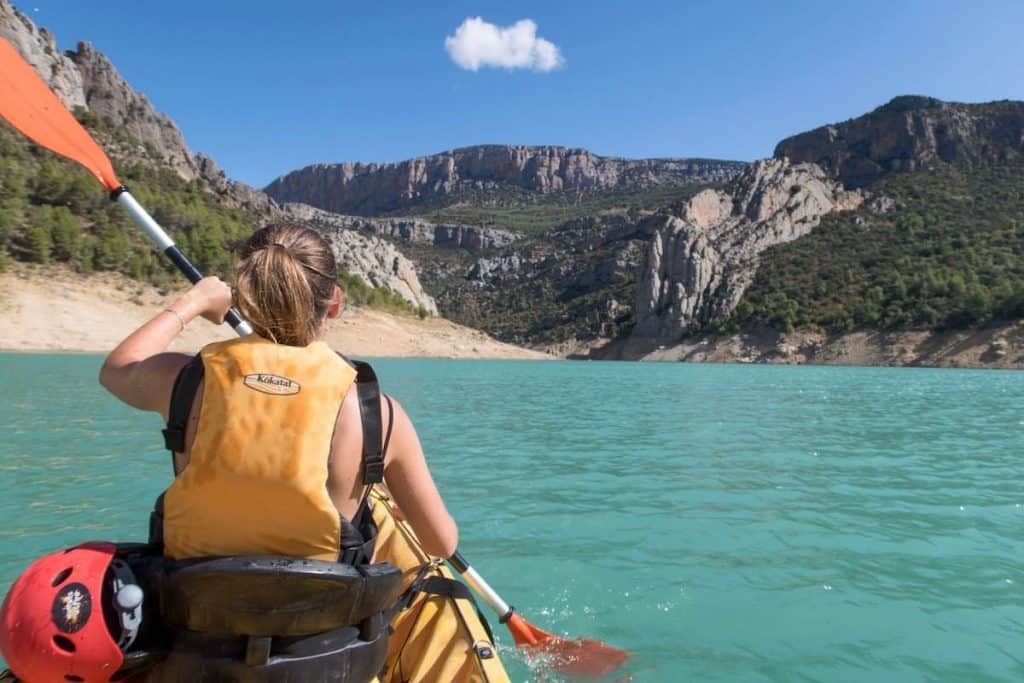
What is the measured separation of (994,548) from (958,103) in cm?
15789

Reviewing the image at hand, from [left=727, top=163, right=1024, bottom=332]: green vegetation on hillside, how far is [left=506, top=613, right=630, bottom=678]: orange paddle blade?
3319 inches

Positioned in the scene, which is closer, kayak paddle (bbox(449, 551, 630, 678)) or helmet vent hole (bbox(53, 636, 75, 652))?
helmet vent hole (bbox(53, 636, 75, 652))

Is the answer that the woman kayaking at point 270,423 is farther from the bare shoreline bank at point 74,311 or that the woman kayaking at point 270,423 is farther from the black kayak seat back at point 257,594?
the bare shoreline bank at point 74,311

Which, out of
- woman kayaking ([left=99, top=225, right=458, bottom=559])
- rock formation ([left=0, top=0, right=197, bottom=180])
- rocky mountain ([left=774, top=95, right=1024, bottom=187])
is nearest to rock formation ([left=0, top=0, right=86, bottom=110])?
rock formation ([left=0, top=0, right=197, bottom=180])

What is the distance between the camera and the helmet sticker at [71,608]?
2.05 meters

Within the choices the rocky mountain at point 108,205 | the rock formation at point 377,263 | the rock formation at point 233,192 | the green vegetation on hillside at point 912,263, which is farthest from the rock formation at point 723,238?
the rock formation at point 233,192

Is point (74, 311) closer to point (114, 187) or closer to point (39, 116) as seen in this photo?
point (39, 116)

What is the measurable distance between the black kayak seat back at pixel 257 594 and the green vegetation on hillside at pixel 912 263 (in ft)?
286

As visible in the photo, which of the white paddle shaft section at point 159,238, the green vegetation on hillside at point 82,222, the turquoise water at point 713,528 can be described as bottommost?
the turquoise water at point 713,528

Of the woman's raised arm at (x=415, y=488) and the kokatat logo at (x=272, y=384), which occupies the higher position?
the kokatat logo at (x=272, y=384)

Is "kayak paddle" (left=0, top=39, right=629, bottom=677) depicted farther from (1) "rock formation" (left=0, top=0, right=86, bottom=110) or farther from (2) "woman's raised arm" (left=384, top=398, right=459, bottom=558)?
(1) "rock formation" (left=0, top=0, right=86, bottom=110)

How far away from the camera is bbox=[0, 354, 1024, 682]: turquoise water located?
5191mm

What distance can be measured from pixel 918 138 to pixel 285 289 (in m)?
157

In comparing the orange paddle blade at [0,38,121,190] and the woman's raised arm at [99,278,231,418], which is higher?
the orange paddle blade at [0,38,121,190]
